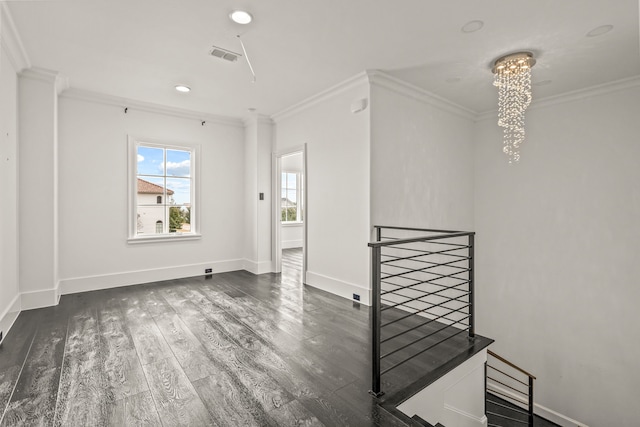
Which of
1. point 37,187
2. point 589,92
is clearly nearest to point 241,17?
point 37,187

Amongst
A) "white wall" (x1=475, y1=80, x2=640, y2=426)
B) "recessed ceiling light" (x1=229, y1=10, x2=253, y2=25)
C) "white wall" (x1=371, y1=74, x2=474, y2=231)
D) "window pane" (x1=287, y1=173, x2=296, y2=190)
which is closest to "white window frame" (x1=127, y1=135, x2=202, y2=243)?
"recessed ceiling light" (x1=229, y1=10, x2=253, y2=25)

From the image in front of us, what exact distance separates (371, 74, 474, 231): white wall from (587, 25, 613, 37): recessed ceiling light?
5.93 ft

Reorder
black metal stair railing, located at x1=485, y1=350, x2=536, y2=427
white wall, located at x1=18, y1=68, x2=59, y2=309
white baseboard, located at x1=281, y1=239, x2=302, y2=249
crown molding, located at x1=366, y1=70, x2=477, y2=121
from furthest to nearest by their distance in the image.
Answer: white baseboard, located at x1=281, y1=239, x2=302, y2=249 → black metal stair railing, located at x1=485, y1=350, x2=536, y2=427 → crown molding, located at x1=366, y1=70, x2=477, y2=121 → white wall, located at x1=18, y1=68, x2=59, y2=309

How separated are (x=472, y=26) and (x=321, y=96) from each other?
202cm

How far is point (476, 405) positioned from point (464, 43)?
3273 mm

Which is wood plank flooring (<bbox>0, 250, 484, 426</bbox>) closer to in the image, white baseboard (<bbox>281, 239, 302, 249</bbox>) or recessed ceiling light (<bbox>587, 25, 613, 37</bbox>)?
recessed ceiling light (<bbox>587, 25, 613, 37</bbox>)

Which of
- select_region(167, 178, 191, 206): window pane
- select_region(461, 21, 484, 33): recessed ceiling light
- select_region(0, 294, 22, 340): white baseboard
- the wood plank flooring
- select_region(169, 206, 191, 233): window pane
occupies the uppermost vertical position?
select_region(461, 21, 484, 33): recessed ceiling light

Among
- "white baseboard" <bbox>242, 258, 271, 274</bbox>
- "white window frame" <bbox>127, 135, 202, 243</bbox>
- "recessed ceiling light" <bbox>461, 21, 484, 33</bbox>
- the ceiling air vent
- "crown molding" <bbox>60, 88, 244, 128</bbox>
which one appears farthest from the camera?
"white baseboard" <bbox>242, 258, 271, 274</bbox>

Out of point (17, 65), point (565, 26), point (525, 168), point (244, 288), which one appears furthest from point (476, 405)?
point (17, 65)

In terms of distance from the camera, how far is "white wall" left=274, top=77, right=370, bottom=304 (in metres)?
3.71

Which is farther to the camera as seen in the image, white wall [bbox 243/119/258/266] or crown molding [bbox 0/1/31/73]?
white wall [bbox 243/119/258/266]

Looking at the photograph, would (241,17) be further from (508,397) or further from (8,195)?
(508,397)

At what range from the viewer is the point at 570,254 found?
4289 mm

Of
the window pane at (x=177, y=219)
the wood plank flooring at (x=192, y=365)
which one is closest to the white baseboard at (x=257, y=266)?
the window pane at (x=177, y=219)
